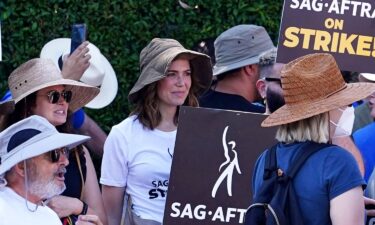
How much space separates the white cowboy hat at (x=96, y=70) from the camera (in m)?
6.89

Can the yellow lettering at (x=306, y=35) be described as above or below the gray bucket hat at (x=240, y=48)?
above

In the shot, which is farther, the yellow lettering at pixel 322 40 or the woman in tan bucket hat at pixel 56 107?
the yellow lettering at pixel 322 40

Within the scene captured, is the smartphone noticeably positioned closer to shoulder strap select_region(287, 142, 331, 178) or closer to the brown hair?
the brown hair

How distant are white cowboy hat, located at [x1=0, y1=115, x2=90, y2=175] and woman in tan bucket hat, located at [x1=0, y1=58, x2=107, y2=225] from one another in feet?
2.53

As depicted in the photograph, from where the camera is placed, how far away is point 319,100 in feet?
14.1

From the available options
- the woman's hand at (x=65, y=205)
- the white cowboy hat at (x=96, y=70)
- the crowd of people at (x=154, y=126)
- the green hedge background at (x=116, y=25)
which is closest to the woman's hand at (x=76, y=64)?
the crowd of people at (x=154, y=126)

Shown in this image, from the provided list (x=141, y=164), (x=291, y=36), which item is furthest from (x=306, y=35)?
(x=141, y=164)

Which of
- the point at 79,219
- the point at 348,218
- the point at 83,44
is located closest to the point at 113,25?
the point at 83,44

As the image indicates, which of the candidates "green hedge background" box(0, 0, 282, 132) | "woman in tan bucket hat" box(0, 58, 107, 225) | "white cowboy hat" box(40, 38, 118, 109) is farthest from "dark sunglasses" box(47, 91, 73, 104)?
"green hedge background" box(0, 0, 282, 132)

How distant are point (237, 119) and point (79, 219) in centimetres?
92

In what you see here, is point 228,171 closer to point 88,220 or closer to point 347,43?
point 88,220

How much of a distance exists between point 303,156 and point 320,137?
111 millimetres

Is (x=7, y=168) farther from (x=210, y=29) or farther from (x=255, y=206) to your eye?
(x=210, y=29)

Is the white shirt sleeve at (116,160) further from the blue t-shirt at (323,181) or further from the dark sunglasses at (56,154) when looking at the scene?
the blue t-shirt at (323,181)
